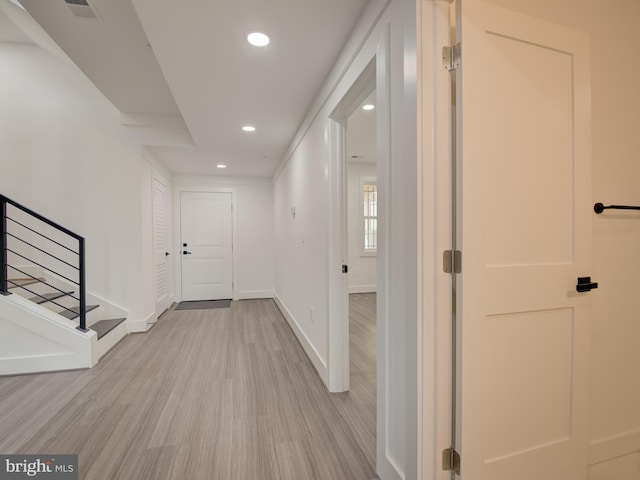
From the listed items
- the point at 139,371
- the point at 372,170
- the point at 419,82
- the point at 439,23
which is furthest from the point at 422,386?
the point at 372,170

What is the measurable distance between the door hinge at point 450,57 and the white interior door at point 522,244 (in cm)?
3

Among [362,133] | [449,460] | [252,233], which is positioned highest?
[362,133]

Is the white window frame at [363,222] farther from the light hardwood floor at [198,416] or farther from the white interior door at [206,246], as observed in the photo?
the light hardwood floor at [198,416]

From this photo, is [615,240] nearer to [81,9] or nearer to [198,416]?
[198,416]

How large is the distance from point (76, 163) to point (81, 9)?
220cm

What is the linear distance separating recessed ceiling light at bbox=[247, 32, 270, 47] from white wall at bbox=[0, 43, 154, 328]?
8.39ft

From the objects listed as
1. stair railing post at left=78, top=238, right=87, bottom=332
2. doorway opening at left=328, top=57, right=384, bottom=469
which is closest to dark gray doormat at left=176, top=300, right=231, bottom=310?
stair railing post at left=78, top=238, right=87, bottom=332

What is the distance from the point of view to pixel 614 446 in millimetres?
1437

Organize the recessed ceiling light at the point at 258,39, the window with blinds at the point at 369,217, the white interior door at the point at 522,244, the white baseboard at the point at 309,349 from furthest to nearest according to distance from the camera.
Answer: the window with blinds at the point at 369,217 < the white baseboard at the point at 309,349 < the recessed ceiling light at the point at 258,39 < the white interior door at the point at 522,244

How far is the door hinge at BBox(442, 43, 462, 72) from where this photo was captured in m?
1.09

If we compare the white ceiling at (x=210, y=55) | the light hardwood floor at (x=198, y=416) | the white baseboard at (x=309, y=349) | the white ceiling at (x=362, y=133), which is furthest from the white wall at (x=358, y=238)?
the light hardwood floor at (x=198, y=416)

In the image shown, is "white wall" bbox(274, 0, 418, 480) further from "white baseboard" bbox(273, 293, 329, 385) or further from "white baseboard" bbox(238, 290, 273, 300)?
"white baseboard" bbox(238, 290, 273, 300)

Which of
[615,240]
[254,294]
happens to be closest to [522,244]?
[615,240]

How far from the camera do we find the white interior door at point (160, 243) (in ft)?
14.0
